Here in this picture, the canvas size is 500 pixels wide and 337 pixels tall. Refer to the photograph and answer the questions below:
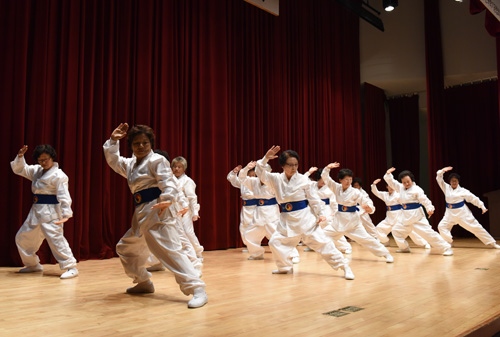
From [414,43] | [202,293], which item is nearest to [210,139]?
[202,293]

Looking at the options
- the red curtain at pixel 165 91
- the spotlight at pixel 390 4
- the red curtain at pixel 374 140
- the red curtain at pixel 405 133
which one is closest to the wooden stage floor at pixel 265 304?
the red curtain at pixel 165 91

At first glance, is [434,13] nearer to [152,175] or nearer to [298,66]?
[298,66]

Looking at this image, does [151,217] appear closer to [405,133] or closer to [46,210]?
[46,210]

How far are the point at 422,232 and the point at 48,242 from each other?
531 cm

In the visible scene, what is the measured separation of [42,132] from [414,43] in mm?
9818

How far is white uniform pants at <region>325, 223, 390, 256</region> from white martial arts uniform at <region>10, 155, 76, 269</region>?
3.30m

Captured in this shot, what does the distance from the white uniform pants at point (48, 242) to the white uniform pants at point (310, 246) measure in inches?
83.2

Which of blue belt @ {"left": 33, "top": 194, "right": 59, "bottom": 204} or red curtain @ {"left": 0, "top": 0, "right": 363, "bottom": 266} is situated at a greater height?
red curtain @ {"left": 0, "top": 0, "right": 363, "bottom": 266}

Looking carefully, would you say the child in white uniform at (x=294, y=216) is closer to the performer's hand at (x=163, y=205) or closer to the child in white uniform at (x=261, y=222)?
the child in white uniform at (x=261, y=222)

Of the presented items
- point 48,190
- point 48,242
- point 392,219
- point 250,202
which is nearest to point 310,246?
point 250,202

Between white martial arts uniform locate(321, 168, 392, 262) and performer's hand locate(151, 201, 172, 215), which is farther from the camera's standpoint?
white martial arts uniform locate(321, 168, 392, 262)

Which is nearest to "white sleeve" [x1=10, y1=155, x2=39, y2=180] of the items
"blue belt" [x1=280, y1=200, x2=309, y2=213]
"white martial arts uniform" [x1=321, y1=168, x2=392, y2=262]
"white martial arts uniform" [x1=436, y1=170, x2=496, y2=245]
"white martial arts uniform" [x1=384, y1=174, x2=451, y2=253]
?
"blue belt" [x1=280, y1=200, x2=309, y2=213]

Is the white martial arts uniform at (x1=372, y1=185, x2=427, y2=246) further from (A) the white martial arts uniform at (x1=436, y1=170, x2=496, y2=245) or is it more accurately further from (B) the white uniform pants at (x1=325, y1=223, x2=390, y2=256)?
(B) the white uniform pants at (x1=325, y1=223, x2=390, y2=256)

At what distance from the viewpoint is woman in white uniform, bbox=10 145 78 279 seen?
4.44 m
